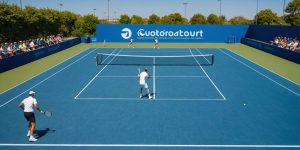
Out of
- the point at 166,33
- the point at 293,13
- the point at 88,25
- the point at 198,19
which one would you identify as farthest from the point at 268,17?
the point at 166,33

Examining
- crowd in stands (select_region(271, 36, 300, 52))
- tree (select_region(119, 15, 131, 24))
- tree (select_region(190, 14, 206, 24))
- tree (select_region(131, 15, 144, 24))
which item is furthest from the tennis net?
tree (select_region(190, 14, 206, 24))

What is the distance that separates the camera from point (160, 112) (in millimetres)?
13398

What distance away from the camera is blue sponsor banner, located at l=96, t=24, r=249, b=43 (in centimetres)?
4688

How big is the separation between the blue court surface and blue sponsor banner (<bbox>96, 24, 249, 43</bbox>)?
25.2 m

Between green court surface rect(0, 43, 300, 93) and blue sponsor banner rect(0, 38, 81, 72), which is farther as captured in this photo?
blue sponsor banner rect(0, 38, 81, 72)

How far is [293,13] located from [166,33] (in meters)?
63.1

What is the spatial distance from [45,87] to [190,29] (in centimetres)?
3222

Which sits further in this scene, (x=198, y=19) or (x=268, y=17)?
(x=198, y=19)

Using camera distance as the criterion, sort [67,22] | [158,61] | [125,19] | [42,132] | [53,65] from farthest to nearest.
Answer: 1. [125,19]
2. [67,22]
3. [158,61]
4. [53,65]
5. [42,132]

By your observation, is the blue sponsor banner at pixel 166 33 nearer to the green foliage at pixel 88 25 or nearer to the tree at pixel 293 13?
the green foliage at pixel 88 25

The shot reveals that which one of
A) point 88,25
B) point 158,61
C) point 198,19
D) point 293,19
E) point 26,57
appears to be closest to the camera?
point 26,57

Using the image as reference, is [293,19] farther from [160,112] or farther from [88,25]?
[160,112]

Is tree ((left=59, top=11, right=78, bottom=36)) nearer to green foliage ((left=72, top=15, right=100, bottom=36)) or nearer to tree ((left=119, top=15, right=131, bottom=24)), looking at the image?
green foliage ((left=72, top=15, right=100, bottom=36))

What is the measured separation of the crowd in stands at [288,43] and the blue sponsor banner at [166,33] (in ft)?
40.6
